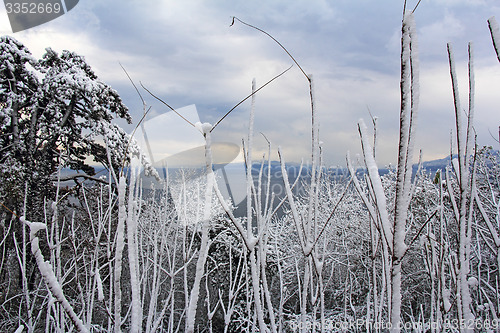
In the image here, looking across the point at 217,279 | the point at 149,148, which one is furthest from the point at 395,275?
the point at 217,279

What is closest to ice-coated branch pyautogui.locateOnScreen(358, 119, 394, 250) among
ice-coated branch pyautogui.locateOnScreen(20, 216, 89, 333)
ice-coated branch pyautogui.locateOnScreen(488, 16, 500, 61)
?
ice-coated branch pyautogui.locateOnScreen(488, 16, 500, 61)

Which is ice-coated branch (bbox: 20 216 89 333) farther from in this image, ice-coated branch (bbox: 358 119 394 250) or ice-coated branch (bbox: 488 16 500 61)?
ice-coated branch (bbox: 488 16 500 61)

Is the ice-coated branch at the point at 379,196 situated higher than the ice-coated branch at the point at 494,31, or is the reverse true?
the ice-coated branch at the point at 494,31

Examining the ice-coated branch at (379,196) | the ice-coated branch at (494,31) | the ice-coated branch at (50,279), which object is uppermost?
the ice-coated branch at (494,31)

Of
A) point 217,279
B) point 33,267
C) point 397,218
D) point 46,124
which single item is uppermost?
point 46,124

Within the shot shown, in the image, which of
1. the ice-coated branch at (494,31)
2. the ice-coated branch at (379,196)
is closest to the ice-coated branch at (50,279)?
the ice-coated branch at (379,196)

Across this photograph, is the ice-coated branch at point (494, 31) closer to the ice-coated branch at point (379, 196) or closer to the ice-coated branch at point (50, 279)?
the ice-coated branch at point (379, 196)

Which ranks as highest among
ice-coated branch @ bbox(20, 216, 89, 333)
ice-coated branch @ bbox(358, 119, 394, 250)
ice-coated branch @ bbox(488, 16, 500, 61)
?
ice-coated branch @ bbox(488, 16, 500, 61)

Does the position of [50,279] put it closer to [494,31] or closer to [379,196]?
[379,196]

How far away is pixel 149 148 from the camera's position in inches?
57.1

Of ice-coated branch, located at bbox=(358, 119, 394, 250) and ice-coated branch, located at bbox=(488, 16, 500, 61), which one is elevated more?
ice-coated branch, located at bbox=(488, 16, 500, 61)

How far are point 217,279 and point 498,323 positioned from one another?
718 cm

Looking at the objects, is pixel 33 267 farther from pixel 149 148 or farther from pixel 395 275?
pixel 395 275

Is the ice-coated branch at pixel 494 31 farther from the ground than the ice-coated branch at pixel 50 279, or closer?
farther from the ground
